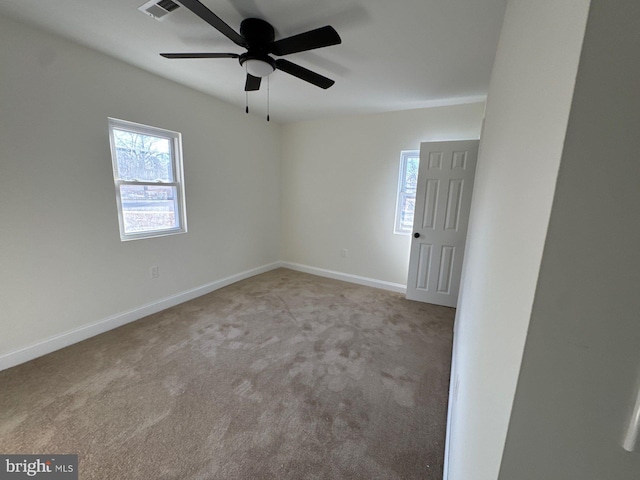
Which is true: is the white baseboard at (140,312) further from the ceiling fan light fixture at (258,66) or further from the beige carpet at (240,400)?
the ceiling fan light fixture at (258,66)

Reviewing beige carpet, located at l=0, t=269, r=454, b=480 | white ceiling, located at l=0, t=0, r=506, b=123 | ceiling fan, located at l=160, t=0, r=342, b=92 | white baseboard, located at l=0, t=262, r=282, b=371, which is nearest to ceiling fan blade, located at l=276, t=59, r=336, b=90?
ceiling fan, located at l=160, t=0, r=342, b=92

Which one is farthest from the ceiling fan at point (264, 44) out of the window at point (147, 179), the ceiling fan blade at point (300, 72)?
the window at point (147, 179)

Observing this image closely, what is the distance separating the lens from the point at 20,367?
77.4 inches

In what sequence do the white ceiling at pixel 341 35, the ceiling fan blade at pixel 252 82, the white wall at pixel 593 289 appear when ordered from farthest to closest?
the ceiling fan blade at pixel 252 82
the white ceiling at pixel 341 35
the white wall at pixel 593 289

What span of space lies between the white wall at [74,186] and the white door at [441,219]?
2830 mm

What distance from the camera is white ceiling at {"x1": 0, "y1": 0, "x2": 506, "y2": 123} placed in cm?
163

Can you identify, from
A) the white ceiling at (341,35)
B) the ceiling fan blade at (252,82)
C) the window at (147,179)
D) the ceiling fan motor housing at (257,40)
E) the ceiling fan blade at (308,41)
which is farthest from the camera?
the window at (147,179)

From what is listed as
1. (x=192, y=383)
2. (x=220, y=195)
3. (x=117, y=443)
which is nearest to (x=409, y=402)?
(x=192, y=383)

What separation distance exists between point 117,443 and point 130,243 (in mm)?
1860

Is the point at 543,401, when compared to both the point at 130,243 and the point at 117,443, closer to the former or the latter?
the point at 117,443

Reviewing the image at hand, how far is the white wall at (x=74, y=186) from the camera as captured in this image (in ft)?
6.23

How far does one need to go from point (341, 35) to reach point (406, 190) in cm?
221

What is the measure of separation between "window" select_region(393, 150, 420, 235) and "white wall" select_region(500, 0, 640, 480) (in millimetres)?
3327

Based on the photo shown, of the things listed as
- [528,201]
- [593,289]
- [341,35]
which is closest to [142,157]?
[341,35]
